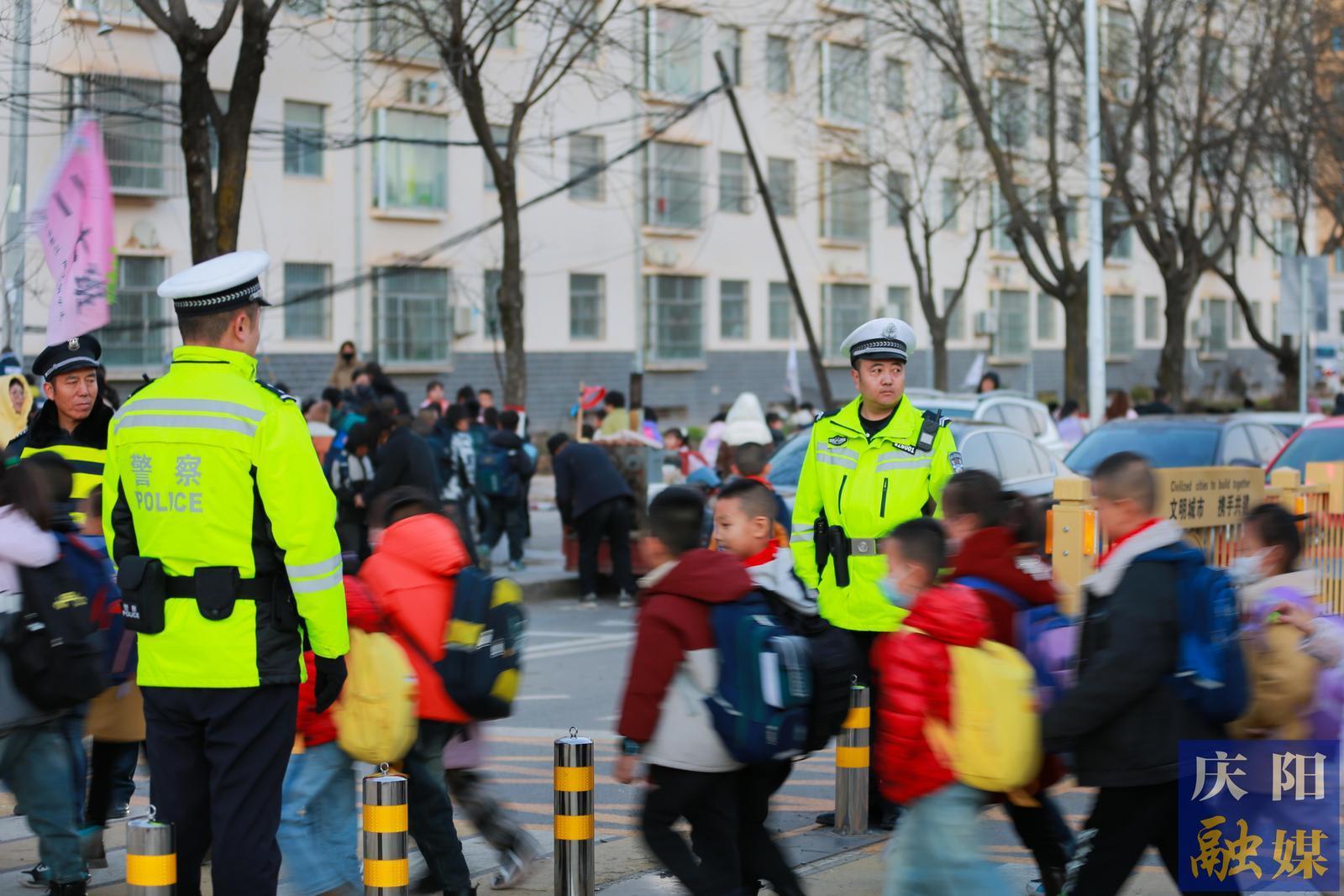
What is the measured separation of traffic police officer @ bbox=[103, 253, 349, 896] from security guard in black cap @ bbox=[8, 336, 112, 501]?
2.20 metres

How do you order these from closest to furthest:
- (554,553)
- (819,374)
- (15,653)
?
(15,653)
(554,553)
(819,374)

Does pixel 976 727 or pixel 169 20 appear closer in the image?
pixel 976 727

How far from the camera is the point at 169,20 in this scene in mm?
15109

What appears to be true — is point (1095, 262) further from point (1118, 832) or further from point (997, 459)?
point (1118, 832)

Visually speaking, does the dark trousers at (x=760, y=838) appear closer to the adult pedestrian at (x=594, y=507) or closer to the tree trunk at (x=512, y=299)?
the adult pedestrian at (x=594, y=507)

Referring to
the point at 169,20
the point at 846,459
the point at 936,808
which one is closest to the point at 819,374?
the point at 169,20

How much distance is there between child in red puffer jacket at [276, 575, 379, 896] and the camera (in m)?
5.34

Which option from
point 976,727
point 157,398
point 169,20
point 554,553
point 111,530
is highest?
point 169,20

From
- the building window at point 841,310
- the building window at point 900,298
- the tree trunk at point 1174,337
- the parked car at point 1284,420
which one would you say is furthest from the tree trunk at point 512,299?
the building window at point 900,298

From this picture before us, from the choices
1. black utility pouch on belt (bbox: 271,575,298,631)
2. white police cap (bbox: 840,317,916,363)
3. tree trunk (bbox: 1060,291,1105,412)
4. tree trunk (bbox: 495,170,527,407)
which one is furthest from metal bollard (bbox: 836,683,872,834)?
tree trunk (bbox: 1060,291,1105,412)

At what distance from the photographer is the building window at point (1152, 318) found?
5456 cm

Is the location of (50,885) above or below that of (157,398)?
below

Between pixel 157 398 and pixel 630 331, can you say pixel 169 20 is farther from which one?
pixel 630 331

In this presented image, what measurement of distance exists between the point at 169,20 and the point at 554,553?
7.89 m
